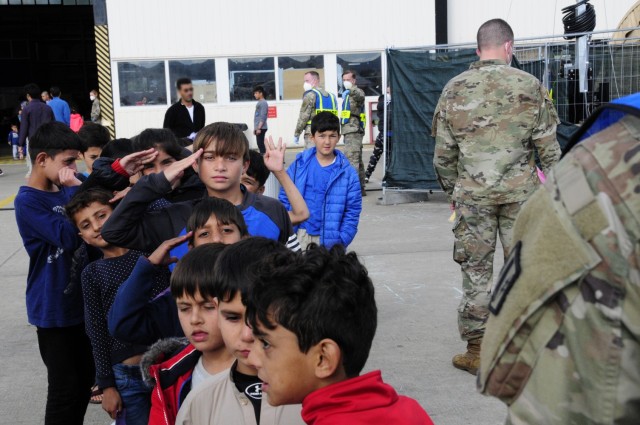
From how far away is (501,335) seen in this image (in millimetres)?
1279

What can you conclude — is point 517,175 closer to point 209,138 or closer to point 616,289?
point 209,138

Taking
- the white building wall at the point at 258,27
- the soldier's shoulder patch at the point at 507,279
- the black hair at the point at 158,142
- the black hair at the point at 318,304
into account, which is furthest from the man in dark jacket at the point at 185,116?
the white building wall at the point at 258,27

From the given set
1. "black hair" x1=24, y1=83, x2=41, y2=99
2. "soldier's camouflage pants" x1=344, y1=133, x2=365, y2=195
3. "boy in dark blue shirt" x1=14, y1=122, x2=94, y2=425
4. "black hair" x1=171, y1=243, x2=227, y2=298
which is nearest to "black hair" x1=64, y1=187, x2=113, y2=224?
"boy in dark blue shirt" x1=14, y1=122, x2=94, y2=425

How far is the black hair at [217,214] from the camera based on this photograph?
321 cm

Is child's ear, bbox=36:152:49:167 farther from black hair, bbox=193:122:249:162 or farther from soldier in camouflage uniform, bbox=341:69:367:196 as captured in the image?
soldier in camouflage uniform, bbox=341:69:367:196

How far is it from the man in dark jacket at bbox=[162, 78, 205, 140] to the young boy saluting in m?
7.36

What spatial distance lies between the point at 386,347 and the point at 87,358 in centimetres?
232

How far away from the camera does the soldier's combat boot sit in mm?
5078

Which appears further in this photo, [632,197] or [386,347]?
[386,347]

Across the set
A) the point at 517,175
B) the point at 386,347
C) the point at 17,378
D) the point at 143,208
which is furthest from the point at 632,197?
the point at 17,378

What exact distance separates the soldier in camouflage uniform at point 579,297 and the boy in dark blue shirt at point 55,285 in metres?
3.02

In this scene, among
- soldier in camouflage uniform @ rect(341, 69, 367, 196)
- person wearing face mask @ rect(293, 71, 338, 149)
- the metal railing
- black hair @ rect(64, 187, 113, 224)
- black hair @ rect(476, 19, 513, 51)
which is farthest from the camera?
soldier in camouflage uniform @ rect(341, 69, 367, 196)

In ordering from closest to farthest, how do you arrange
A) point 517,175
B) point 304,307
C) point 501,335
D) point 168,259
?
point 501,335 < point 304,307 < point 168,259 < point 517,175

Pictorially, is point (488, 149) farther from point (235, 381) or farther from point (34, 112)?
point (34, 112)
